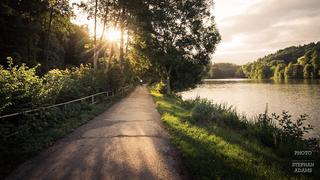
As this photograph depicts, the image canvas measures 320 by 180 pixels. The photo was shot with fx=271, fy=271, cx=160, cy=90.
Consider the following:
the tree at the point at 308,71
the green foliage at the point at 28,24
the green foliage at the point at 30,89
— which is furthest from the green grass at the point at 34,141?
the tree at the point at 308,71

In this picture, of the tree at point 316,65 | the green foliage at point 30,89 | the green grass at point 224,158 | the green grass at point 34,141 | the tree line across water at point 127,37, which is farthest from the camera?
the tree at point 316,65

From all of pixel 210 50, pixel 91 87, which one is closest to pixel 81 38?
pixel 210 50

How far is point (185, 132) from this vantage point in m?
10.3

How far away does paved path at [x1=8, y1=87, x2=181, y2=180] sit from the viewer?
6.02 metres

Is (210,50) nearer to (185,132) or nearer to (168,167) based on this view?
(185,132)

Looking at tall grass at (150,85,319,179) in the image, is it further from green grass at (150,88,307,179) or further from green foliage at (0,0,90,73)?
green foliage at (0,0,90,73)

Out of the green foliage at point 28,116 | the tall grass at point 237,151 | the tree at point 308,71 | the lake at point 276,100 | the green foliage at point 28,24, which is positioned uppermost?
the green foliage at point 28,24

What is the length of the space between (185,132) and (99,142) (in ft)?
10.7

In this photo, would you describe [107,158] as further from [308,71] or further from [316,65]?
[308,71]

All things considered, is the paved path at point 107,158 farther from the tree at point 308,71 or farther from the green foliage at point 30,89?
the tree at point 308,71

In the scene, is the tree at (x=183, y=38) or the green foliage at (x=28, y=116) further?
the tree at (x=183, y=38)

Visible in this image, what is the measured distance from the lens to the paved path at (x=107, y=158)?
6023 millimetres

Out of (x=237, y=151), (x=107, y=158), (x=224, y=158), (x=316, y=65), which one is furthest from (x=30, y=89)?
(x=316, y=65)

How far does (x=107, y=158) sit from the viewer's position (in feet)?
23.2
